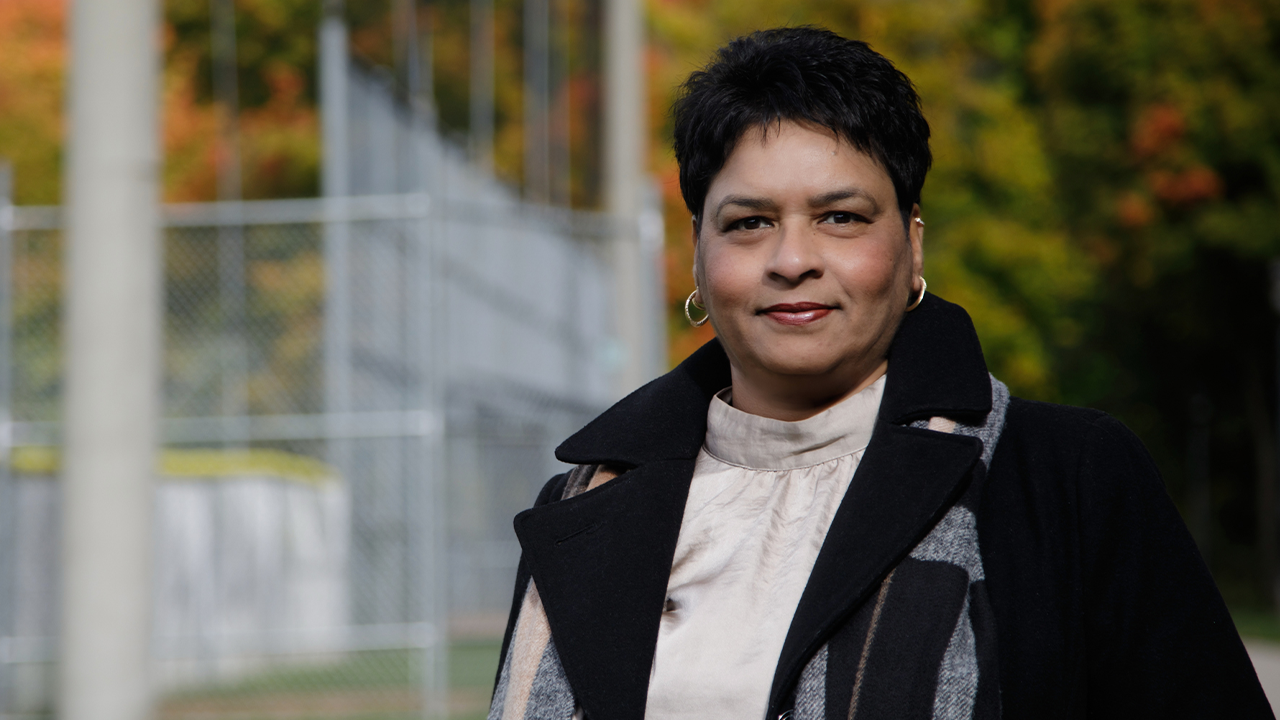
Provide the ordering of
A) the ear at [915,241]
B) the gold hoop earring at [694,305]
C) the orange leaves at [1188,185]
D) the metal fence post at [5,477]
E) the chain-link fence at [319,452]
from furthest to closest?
the orange leaves at [1188,185] < the chain-link fence at [319,452] < the metal fence post at [5,477] < the gold hoop earring at [694,305] < the ear at [915,241]

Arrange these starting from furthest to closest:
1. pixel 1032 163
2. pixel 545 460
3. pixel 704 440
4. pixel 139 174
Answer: pixel 1032 163 → pixel 545 460 → pixel 139 174 → pixel 704 440

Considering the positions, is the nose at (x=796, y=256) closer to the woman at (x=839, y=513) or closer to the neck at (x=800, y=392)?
the woman at (x=839, y=513)

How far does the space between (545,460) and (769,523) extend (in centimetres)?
932

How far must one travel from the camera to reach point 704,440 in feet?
7.75

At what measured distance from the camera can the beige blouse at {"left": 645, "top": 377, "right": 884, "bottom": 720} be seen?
6.49 feet

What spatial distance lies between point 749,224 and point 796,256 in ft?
0.36

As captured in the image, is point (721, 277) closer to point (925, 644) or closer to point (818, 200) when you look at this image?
point (818, 200)

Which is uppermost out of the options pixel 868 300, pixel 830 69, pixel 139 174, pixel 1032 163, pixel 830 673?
pixel 1032 163

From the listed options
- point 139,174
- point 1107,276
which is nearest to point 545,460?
point 139,174

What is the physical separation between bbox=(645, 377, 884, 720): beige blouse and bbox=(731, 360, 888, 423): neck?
2cm

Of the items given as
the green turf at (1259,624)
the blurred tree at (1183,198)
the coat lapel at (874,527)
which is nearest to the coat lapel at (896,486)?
the coat lapel at (874,527)

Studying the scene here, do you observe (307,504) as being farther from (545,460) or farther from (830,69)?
(830,69)

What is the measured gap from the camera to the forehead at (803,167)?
2010 mm

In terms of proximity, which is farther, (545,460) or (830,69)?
(545,460)
